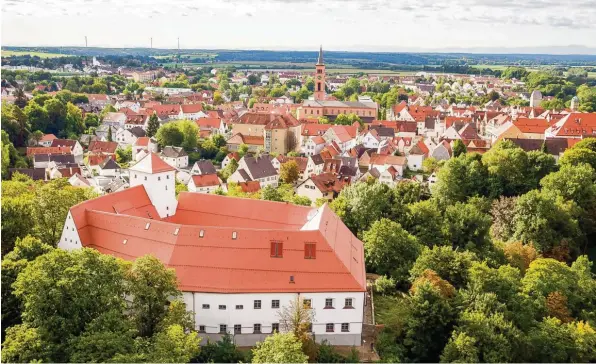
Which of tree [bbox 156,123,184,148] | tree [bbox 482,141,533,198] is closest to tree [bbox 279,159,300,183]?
tree [bbox 156,123,184,148]

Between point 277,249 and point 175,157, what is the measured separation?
199ft

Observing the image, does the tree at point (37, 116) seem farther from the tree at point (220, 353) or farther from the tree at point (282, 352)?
the tree at point (282, 352)

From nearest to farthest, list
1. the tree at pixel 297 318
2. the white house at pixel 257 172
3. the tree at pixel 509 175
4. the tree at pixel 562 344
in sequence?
1. the tree at pixel 297 318
2. the tree at pixel 562 344
3. the tree at pixel 509 175
4. the white house at pixel 257 172

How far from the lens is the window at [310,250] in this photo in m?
32.2

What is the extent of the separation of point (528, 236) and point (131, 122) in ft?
296

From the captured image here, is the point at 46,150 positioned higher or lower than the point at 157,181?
lower

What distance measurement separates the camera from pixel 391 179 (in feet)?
261

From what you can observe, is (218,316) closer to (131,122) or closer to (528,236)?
(528,236)

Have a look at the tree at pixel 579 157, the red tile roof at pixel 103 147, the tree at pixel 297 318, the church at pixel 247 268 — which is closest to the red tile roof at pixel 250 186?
the red tile roof at pixel 103 147

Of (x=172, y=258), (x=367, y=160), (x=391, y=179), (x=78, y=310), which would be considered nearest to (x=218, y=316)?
(x=172, y=258)

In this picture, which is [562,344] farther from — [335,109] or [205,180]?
[335,109]

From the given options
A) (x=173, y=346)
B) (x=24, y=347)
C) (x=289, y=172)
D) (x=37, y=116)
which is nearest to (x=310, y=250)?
(x=173, y=346)

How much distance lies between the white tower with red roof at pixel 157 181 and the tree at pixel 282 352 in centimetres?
1707

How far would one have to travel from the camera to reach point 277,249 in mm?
32312
